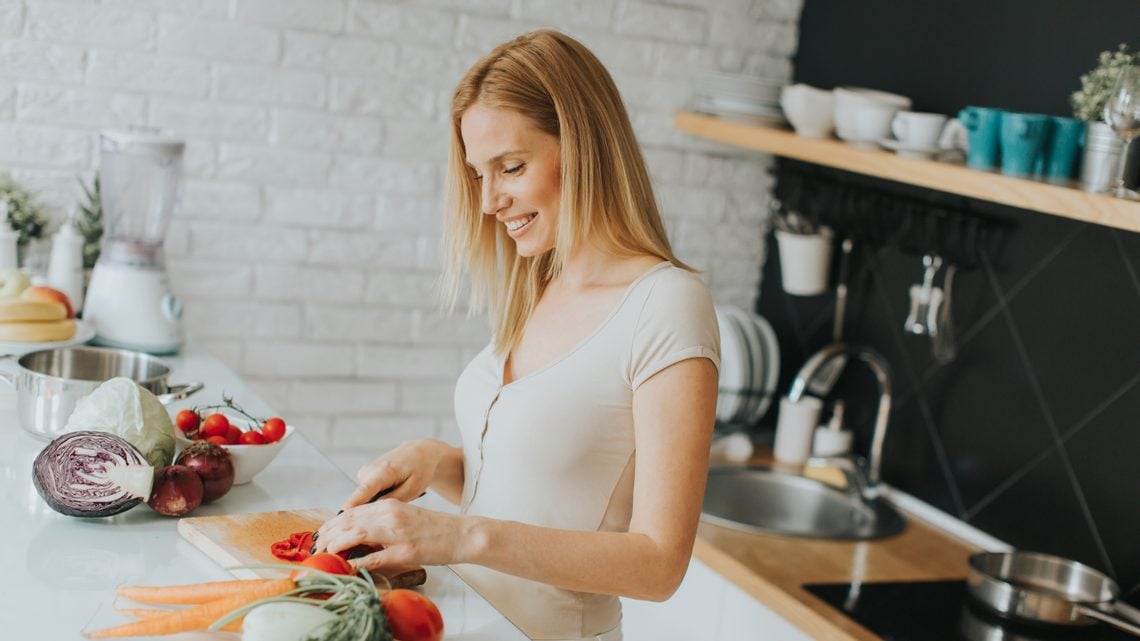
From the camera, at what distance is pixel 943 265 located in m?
3.00

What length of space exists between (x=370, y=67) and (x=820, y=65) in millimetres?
1272

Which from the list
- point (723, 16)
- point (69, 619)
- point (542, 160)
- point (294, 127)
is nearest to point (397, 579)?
point (69, 619)

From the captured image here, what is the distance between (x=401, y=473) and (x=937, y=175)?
1.44 m

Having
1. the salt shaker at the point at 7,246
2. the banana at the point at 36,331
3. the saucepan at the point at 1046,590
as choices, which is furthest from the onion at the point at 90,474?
the saucepan at the point at 1046,590


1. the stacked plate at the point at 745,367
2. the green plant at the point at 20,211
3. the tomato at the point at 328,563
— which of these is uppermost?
the green plant at the point at 20,211

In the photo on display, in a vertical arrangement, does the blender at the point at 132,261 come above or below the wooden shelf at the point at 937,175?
below

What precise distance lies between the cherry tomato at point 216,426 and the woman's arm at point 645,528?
1.37ft

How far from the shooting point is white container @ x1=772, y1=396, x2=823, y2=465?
10.8ft

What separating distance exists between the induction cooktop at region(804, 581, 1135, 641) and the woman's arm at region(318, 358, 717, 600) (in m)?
0.90

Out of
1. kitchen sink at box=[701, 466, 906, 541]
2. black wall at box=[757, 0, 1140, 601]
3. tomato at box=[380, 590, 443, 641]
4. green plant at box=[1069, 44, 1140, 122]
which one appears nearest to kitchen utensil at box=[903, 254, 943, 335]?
black wall at box=[757, 0, 1140, 601]

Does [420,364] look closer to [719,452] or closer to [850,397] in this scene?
[719,452]

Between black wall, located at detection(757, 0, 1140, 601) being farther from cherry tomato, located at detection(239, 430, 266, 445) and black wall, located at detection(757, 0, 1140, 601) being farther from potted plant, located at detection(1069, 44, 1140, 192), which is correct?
cherry tomato, located at detection(239, 430, 266, 445)

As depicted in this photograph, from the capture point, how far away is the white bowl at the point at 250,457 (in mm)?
1760

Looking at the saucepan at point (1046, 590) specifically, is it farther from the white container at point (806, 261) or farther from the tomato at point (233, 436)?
the tomato at point (233, 436)
